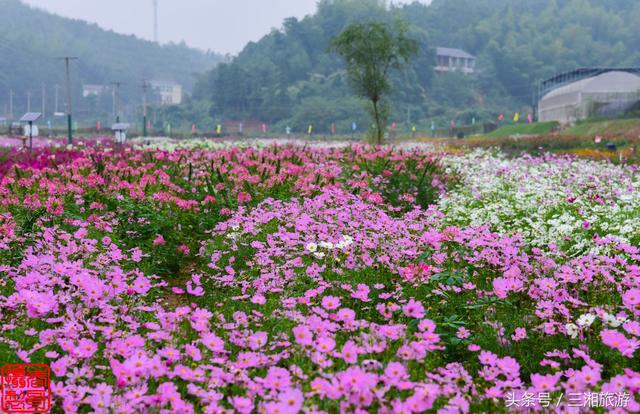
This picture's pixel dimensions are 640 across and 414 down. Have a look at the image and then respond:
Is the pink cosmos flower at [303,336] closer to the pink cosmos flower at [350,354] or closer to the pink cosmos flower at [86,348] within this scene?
the pink cosmos flower at [350,354]

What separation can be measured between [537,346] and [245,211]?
4.19 metres

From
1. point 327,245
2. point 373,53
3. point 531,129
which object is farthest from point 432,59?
point 327,245

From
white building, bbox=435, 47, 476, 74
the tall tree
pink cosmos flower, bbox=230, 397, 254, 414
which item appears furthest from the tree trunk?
white building, bbox=435, 47, 476, 74

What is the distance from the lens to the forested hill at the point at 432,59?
102 meters

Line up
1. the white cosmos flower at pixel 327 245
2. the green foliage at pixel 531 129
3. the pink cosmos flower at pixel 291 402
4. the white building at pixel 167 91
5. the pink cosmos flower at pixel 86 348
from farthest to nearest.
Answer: the white building at pixel 167 91, the green foliage at pixel 531 129, the white cosmos flower at pixel 327 245, the pink cosmos flower at pixel 86 348, the pink cosmos flower at pixel 291 402

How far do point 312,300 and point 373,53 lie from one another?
22300 mm

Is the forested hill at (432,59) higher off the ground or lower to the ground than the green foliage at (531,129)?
higher

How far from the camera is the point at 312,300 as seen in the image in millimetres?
4773

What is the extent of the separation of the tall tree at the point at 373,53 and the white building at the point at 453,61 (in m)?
102

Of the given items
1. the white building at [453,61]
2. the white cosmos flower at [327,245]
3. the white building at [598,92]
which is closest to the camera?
the white cosmos flower at [327,245]

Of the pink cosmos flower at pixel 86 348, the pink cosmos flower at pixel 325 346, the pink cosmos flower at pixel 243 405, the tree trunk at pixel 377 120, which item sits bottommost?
the pink cosmos flower at pixel 243 405

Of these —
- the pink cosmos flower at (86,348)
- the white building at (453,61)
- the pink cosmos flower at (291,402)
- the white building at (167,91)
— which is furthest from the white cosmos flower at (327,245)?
the white building at (167,91)

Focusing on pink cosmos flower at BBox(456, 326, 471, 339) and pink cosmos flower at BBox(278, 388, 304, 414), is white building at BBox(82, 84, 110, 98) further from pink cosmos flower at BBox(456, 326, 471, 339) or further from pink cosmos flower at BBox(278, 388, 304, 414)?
pink cosmos flower at BBox(278, 388, 304, 414)

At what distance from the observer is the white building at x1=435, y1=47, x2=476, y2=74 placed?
12825 centimetres
